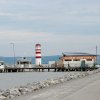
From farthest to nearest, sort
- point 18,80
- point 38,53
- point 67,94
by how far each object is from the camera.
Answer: point 38,53
point 18,80
point 67,94

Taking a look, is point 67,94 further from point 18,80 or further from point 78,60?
point 78,60

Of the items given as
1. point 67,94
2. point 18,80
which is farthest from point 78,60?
point 67,94

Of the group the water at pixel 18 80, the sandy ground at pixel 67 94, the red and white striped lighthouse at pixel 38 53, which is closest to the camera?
the sandy ground at pixel 67 94

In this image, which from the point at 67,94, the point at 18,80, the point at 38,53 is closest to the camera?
the point at 67,94

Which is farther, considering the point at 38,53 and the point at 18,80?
the point at 38,53

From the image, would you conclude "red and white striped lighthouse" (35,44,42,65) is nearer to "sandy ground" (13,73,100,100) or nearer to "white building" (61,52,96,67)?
"white building" (61,52,96,67)

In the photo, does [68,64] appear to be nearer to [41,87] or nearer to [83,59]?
[83,59]

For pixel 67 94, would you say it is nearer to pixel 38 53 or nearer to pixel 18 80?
pixel 18 80

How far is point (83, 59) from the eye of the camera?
346ft

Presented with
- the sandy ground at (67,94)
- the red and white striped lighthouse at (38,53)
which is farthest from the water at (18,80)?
the red and white striped lighthouse at (38,53)

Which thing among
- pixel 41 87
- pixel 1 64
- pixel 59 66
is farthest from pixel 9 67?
pixel 41 87

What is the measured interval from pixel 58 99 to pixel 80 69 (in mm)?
82345

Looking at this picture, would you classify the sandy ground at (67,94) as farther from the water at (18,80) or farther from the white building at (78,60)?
the white building at (78,60)

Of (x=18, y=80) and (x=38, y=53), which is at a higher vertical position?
(x=38, y=53)
